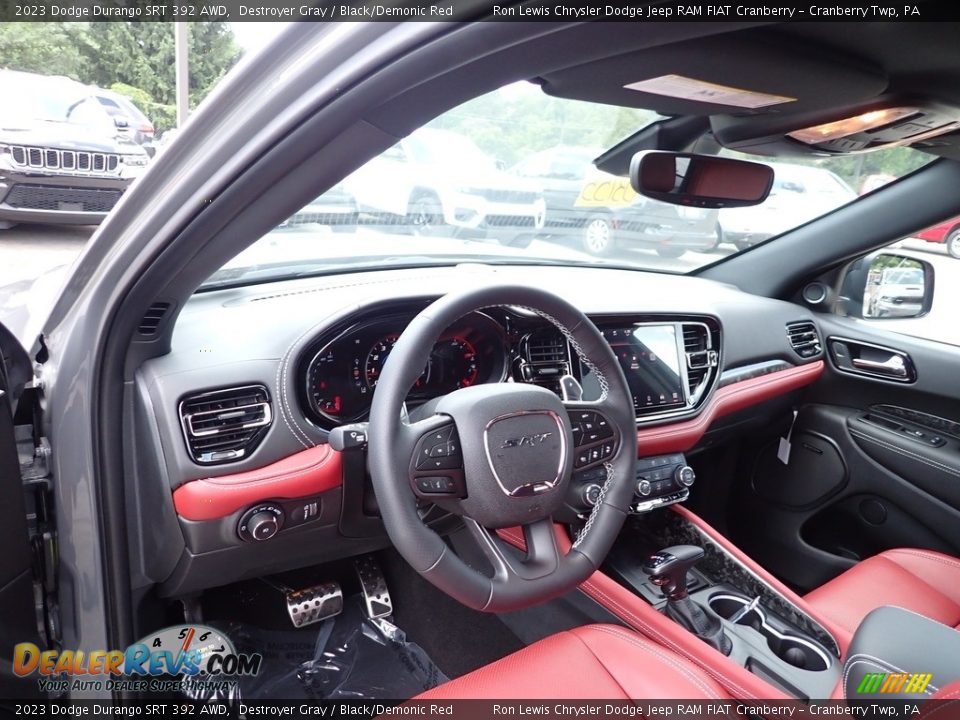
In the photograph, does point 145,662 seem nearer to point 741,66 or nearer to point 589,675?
point 589,675

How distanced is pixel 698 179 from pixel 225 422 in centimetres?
149

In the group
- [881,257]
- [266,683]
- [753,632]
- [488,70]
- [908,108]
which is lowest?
[266,683]

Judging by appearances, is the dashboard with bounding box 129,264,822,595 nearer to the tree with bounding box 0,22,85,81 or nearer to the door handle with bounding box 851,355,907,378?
the tree with bounding box 0,22,85,81

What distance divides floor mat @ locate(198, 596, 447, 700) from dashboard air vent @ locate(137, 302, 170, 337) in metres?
1.10

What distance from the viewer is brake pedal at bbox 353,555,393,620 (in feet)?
8.04

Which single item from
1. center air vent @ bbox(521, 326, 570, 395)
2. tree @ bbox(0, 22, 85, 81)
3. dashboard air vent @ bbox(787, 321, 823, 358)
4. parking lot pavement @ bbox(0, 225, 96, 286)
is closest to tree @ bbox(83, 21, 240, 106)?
tree @ bbox(0, 22, 85, 81)

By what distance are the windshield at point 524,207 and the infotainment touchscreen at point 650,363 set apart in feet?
1.72

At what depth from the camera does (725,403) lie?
8.75 feet

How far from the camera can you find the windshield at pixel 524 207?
7.31 feet

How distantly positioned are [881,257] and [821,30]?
2080mm

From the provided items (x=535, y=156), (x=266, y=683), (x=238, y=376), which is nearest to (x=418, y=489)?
(x=238, y=376)

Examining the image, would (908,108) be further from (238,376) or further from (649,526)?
(238,376)

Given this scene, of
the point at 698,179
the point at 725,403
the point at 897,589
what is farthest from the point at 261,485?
the point at 897,589

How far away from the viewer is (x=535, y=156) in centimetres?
323
